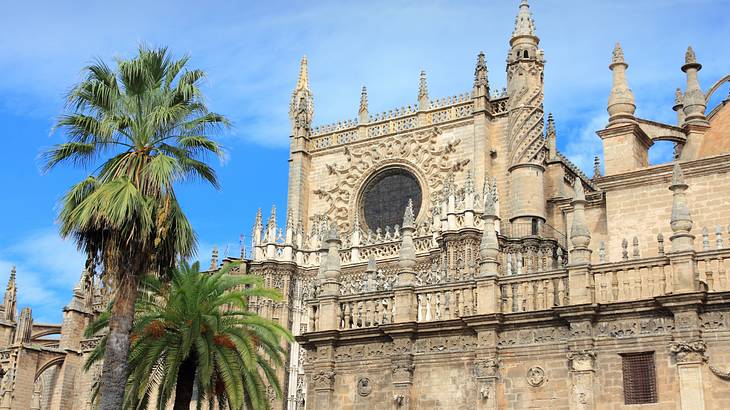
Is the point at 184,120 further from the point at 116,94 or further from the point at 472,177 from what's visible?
the point at 472,177

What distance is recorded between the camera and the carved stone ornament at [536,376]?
17906 millimetres

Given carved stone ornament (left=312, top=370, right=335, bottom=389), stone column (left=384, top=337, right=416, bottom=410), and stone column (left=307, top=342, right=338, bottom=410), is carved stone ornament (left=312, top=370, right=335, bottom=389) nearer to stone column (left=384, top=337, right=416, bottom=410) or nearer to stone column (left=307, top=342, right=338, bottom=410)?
stone column (left=307, top=342, right=338, bottom=410)

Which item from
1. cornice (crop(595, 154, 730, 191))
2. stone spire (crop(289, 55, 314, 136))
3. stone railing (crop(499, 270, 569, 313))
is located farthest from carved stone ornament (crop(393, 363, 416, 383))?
stone spire (crop(289, 55, 314, 136))

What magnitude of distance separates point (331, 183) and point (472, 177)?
278 inches

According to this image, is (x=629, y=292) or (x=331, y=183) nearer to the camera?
(x=629, y=292)

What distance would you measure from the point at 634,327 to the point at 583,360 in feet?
3.69

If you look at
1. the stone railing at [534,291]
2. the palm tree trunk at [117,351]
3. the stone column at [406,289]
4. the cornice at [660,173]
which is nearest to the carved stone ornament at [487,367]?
the stone railing at [534,291]

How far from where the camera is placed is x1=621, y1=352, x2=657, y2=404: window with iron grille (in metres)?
16.8

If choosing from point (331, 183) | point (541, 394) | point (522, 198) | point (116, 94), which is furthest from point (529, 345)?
point (331, 183)

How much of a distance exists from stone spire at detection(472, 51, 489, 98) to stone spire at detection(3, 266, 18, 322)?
25.1 m

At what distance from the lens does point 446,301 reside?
19.6 metres

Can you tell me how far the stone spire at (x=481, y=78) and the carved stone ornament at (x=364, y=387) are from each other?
57.3ft

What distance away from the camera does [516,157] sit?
32.6 metres

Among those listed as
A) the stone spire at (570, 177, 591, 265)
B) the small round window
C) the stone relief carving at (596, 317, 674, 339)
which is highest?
the small round window
